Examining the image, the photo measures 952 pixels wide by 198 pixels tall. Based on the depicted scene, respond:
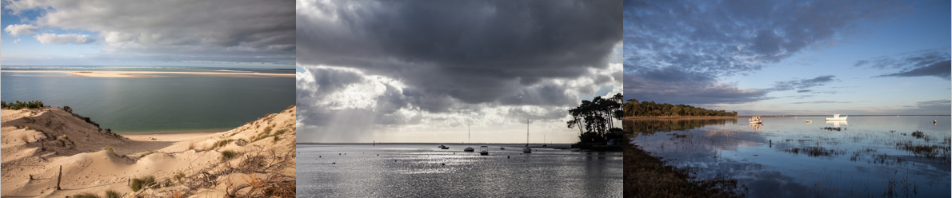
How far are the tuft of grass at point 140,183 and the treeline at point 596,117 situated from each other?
712 centimetres

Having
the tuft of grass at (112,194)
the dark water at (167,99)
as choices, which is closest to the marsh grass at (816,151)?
the tuft of grass at (112,194)

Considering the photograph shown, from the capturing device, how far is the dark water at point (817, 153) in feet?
23.7

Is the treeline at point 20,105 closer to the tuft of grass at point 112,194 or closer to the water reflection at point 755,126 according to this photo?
the tuft of grass at point 112,194

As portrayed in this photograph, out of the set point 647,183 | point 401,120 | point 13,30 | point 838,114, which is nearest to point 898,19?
point 838,114

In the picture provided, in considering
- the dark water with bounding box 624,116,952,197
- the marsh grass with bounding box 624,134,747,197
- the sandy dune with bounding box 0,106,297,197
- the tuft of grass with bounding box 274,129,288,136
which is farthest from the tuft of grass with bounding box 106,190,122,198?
the dark water with bounding box 624,116,952,197

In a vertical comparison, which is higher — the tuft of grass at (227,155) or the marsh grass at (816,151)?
the tuft of grass at (227,155)

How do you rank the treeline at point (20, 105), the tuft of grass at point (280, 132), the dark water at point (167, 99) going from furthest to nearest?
the dark water at point (167, 99) → the treeline at point (20, 105) → the tuft of grass at point (280, 132)

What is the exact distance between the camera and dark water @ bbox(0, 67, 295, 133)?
14.5m

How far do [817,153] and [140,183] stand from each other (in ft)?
40.6

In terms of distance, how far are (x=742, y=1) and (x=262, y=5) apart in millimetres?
12476

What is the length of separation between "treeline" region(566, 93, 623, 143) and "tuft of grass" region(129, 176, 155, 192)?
712 cm

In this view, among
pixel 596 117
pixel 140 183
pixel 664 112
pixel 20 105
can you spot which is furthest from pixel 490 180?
pixel 20 105

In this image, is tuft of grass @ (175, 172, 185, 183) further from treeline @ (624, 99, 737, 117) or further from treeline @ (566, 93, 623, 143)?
treeline @ (624, 99, 737, 117)

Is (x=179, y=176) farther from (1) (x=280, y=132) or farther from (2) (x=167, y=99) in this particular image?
(2) (x=167, y=99)
